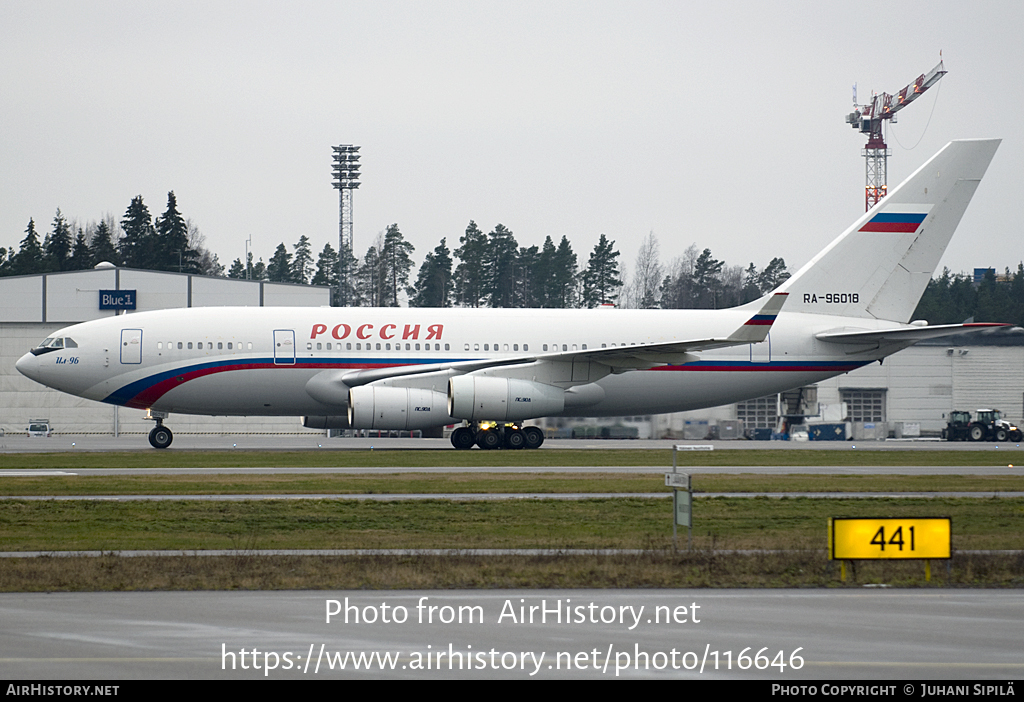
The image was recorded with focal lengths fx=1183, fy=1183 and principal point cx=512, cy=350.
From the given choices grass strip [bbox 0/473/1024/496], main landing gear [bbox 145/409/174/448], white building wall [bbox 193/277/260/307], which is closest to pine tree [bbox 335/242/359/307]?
white building wall [bbox 193/277/260/307]

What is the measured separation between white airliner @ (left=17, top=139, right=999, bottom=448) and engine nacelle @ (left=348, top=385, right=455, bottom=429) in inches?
1.8

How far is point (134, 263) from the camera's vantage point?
122750 mm

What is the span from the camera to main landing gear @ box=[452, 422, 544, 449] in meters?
40.3

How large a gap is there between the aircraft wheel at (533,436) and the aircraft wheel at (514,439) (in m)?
0.17

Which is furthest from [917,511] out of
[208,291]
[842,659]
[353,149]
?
[353,149]

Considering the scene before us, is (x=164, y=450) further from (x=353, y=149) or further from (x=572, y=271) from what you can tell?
(x=572, y=271)

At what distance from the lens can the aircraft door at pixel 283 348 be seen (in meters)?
38.6

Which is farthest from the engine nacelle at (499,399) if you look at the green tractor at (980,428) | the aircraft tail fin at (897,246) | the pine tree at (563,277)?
the pine tree at (563,277)

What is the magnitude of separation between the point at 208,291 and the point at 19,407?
10976 millimetres

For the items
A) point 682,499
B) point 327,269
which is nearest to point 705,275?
point 327,269

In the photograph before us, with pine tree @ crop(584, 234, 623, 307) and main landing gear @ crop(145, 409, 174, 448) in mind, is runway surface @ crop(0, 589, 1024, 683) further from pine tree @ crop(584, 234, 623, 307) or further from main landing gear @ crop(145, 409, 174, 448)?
pine tree @ crop(584, 234, 623, 307)

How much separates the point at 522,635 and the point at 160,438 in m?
32.9

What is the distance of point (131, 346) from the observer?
38.6 metres

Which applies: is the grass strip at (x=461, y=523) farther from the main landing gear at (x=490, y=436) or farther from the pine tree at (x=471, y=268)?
the pine tree at (x=471, y=268)
